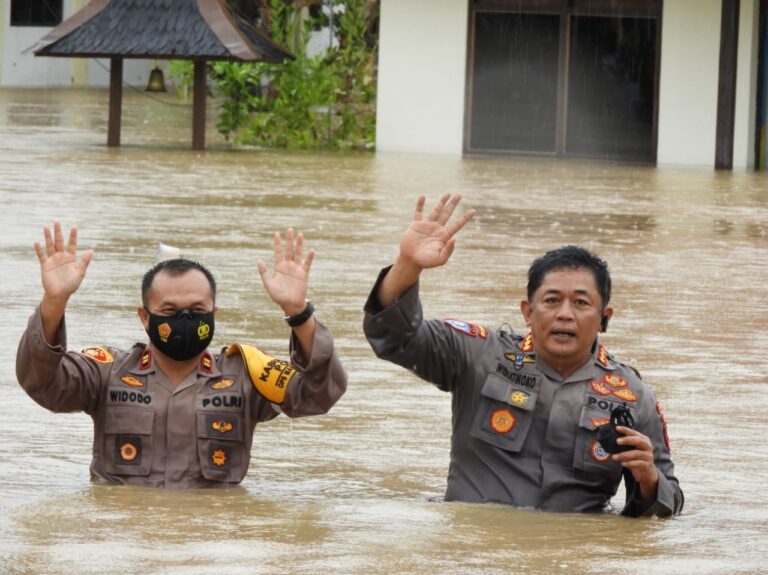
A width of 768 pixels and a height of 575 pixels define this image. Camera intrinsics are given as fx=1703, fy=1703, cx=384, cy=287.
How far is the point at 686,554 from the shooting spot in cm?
452

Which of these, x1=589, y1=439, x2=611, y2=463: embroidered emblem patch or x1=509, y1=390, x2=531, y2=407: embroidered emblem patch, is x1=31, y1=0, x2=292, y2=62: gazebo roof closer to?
x1=509, y1=390, x2=531, y2=407: embroidered emblem patch

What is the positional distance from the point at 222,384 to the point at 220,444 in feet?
0.60

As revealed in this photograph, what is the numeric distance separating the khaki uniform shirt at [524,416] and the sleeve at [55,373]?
878 millimetres

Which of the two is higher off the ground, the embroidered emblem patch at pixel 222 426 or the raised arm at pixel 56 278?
the raised arm at pixel 56 278

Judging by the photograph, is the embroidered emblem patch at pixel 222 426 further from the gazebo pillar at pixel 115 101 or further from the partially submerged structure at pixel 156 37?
the gazebo pillar at pixel 115 101

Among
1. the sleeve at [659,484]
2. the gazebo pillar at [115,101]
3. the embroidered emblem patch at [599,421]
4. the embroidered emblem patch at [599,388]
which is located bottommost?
the sleeve at [659,484]

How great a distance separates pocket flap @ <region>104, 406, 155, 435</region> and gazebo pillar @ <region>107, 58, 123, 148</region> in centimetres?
1633

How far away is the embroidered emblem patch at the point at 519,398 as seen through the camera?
199 inches

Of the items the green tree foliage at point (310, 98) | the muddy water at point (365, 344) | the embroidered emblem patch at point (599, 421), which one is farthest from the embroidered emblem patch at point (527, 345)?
the green tree foliage at point (310, 98)

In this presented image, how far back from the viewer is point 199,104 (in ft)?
70.3

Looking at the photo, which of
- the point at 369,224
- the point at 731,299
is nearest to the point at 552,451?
the point at 731,299

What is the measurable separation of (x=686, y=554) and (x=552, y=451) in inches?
25.2

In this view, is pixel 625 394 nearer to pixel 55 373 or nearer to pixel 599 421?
pixel 599 421

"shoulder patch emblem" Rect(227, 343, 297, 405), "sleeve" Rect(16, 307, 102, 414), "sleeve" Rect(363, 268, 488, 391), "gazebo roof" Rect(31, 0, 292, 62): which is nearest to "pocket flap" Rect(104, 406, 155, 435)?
"sleeve" Rect(16, 307, 102, 414)
